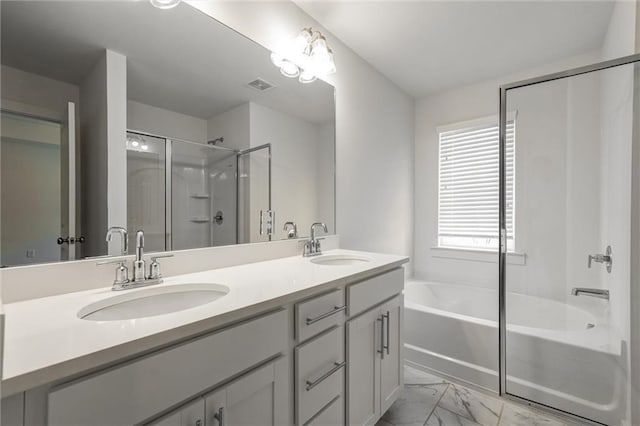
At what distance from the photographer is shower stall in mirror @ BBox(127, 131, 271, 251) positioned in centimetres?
112

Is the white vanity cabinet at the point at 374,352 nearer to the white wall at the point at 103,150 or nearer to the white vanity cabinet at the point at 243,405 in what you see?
the white vanity cabinet at the point at 243,405

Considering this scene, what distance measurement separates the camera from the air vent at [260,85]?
1556 mm

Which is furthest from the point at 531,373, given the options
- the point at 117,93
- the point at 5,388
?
the point at 117,93

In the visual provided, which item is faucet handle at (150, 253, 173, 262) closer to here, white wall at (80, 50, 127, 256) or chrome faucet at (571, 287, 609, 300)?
white wall at (80, 50, 127, 256)

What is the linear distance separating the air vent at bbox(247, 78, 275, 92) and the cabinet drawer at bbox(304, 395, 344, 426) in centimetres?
153

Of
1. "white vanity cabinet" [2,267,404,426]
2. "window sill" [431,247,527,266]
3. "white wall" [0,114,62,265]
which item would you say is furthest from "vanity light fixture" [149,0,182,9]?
"window sill" [431,247,527,266]

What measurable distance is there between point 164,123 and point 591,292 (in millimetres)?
2400

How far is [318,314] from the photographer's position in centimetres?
105

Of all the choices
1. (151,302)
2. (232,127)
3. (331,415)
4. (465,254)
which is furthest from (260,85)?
(465,254)

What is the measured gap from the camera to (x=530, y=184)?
1.89 metres

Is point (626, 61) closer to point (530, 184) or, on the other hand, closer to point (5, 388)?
point (530, 184)

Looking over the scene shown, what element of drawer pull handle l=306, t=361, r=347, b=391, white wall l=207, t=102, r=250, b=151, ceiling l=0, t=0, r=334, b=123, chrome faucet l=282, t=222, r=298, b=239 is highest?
ceiling l=0, t=0, r=334, b=123

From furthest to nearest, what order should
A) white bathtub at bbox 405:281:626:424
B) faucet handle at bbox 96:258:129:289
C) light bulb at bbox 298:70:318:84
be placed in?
1. light bulb at bbox 298:70:318:84
2. white bathtub at bbox 405:281:626:424
3. faucet handle at bbox 96:258:129:289

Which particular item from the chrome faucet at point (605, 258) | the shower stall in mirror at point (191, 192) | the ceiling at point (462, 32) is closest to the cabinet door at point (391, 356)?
the shower stall in mirror at point (191, 192)
